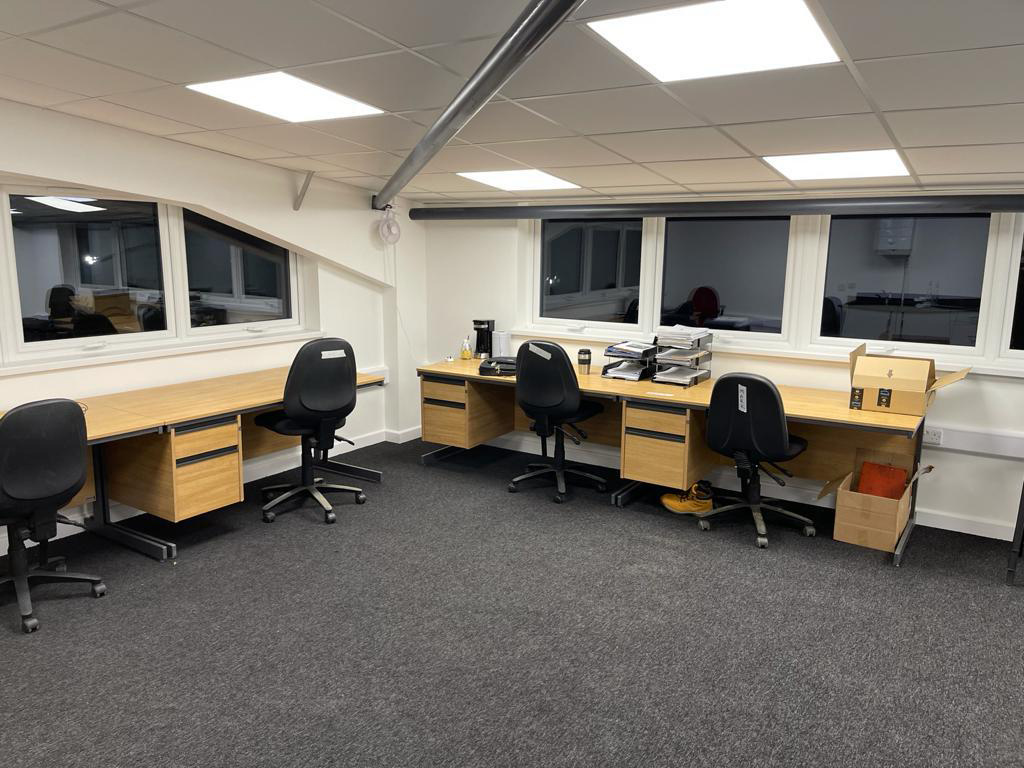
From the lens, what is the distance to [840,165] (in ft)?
10.7

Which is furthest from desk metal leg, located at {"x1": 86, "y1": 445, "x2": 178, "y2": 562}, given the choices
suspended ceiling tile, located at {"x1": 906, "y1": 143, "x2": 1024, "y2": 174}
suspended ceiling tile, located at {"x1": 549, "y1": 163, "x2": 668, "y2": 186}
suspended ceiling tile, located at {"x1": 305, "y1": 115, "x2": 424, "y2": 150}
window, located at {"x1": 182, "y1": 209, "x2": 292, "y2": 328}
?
suspended ceiling tile, located at {"x1": 906, "y1": 143, "x2": 1024, "y2": 174}

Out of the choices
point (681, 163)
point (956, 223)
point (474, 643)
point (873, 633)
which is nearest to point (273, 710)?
point (474, 643)

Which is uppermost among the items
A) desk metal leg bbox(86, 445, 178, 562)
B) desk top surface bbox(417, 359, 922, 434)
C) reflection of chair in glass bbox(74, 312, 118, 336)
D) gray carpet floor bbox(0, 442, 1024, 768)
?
reflection of chair in glass bbox(74, 312, 118, 336)

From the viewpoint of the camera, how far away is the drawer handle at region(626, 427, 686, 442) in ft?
13.2

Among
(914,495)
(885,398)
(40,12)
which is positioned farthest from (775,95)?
(914,495)

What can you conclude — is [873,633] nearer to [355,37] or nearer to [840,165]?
[840,165]

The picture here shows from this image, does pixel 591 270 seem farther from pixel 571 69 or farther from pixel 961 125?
pixel 571 69

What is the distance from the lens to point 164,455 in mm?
3371

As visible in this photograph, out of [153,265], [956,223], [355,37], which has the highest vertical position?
[355,37]

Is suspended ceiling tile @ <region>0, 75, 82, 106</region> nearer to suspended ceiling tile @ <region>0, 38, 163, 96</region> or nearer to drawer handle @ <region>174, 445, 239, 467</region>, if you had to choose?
suspended ceiling tile @ <region>0, 38, 163, 96</region>

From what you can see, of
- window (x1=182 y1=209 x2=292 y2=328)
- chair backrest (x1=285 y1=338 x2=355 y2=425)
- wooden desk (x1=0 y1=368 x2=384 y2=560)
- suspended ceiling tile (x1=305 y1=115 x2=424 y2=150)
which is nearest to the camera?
suspended ceiling tile (x1=305 y1=115 x2=424 y2=150)

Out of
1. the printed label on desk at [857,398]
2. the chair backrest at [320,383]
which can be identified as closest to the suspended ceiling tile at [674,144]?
the printed label on desk at [857,398]

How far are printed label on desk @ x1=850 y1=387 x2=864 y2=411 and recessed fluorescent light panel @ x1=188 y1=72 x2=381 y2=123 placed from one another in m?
2.86

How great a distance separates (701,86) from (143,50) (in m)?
1.69
